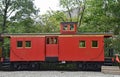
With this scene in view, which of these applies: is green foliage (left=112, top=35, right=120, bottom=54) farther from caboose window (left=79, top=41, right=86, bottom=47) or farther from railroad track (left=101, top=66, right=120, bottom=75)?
railroad track (left=101, top=66, right=120, bottom=75)

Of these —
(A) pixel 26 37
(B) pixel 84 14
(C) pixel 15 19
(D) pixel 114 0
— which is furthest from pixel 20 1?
(A) pixel 26 37

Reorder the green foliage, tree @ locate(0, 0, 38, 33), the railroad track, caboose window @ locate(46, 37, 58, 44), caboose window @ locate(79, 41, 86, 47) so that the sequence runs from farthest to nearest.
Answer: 1. tree @ locate(0, 0, 38, 33)
2. the green foliage
3. caboose window @ locate(46, 37, 58, 44)
4. caboose window @ locate(79, 41, 86, 47)
5. the railroad track

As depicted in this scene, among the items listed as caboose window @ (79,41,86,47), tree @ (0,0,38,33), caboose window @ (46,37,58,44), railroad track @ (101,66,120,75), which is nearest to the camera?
railroad track @ (101,66,120,75)

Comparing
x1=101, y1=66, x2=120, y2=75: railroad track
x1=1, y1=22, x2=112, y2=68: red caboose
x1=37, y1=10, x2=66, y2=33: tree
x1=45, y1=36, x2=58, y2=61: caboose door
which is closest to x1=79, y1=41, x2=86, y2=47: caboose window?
x1=1, y1=22, x2=112, y2=68: red caboose

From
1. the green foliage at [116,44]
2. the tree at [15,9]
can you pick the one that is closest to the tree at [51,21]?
the tree at [15,9]

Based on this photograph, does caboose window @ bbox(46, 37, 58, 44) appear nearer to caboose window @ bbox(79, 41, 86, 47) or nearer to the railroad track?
caboose window @ bbox(79, 41, 86, 47)

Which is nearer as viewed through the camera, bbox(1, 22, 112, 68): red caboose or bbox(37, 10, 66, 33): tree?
bbox(1, 22, 112, 68): red caboose

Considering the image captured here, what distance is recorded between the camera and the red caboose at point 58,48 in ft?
80.0

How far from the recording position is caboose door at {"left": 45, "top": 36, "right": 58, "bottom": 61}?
2452cm

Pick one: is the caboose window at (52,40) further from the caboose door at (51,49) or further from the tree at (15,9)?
the tree at (15,9)

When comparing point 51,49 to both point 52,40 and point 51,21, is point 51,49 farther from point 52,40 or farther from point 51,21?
point 51,21

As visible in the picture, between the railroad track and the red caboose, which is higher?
the red caboose

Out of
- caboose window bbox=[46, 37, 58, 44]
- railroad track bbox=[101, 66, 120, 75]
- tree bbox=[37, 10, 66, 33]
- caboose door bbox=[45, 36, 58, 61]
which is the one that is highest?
tree bbox=[37, 10, 66, 33]

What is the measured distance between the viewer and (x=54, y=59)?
80.4 feet
